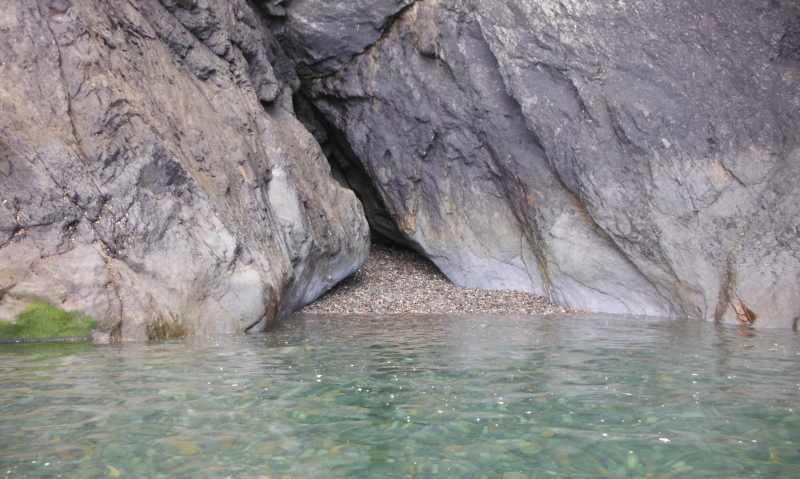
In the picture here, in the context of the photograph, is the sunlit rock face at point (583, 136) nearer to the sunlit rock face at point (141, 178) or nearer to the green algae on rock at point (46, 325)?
the sunlit rock face at point (141, 178)

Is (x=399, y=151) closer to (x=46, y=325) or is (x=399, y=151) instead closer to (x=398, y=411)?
(x=46, y=325)

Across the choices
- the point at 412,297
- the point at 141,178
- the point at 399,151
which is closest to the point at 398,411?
the point at 141,178

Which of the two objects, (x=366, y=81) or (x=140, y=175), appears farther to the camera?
(x=366, y=81)

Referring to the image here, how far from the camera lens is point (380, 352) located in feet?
21.1

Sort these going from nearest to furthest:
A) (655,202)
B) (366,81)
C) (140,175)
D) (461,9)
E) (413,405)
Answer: (413,405)
(140,175)
(655,202)
(461,9)
(366,81)

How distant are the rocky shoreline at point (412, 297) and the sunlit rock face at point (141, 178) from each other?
4.91 ft

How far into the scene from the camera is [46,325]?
6758mm

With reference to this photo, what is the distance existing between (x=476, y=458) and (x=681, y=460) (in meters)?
1.07

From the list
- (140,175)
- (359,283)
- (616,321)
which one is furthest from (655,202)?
(140,175)

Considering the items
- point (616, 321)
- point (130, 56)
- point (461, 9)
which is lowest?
point (616, 321)

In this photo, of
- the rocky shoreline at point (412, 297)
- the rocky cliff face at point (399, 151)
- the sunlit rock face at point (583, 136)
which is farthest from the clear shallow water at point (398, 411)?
the rocky shoreline at point (412, 297)

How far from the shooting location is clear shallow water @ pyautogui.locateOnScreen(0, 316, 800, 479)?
124 inches

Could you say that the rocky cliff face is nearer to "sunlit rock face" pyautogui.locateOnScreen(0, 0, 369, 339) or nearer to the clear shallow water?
"sunlit rock face" pyautogui.locateOnScreen(0, 0, 369, 339)

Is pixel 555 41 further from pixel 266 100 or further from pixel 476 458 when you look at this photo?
pixel 476 458
